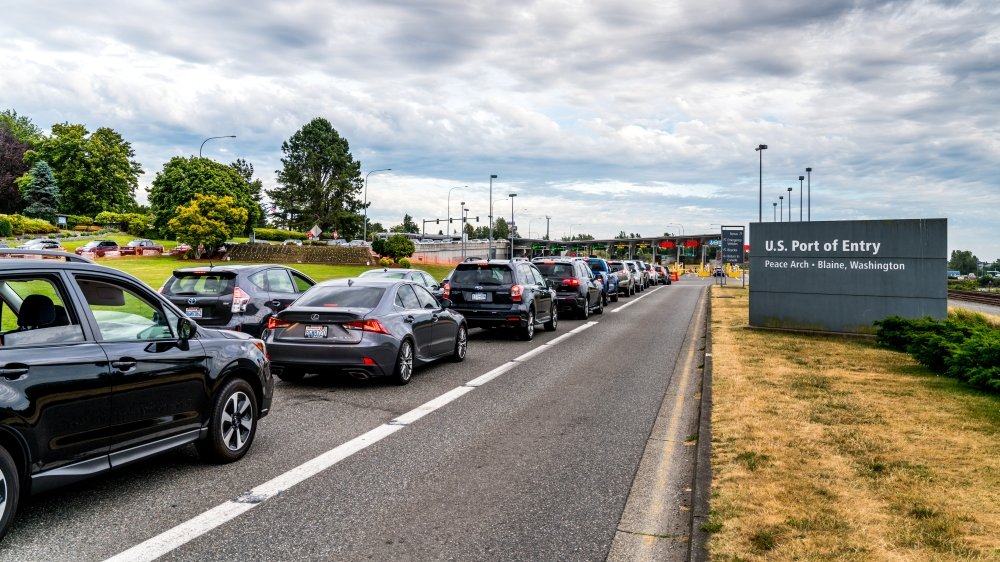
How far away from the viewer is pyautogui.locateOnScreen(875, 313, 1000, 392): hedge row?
29.5 ft

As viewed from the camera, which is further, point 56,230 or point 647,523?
point 56,230

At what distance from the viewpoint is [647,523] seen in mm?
4719

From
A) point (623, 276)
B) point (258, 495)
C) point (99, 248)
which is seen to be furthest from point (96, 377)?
point (99, 248)

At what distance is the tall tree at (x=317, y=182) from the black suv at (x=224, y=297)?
91.8 m

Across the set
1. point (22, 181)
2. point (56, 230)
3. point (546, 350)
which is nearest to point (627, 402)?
point (546, 350)

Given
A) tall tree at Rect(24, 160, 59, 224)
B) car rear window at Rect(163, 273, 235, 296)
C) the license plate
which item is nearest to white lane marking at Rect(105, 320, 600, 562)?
the license plate

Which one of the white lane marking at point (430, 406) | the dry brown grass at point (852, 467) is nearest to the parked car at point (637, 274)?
the dry brown grass at point (852, 467)

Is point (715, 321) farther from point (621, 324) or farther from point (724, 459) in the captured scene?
point (724, 459)

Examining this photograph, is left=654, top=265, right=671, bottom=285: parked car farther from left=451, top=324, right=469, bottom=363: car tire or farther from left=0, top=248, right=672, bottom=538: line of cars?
left=0, top=248, right=672, bottom=538: line of cars

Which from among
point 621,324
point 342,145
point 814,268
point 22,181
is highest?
point 342,145

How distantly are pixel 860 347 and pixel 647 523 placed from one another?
35.4 feet

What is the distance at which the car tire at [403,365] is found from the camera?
961 centimetres

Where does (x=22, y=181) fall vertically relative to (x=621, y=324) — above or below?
above

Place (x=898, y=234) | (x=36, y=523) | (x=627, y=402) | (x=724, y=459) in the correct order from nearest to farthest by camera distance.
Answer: (x=36, y=523)
(x=724, y=459)
(x=627, y=402)
(x=898, y=234)
